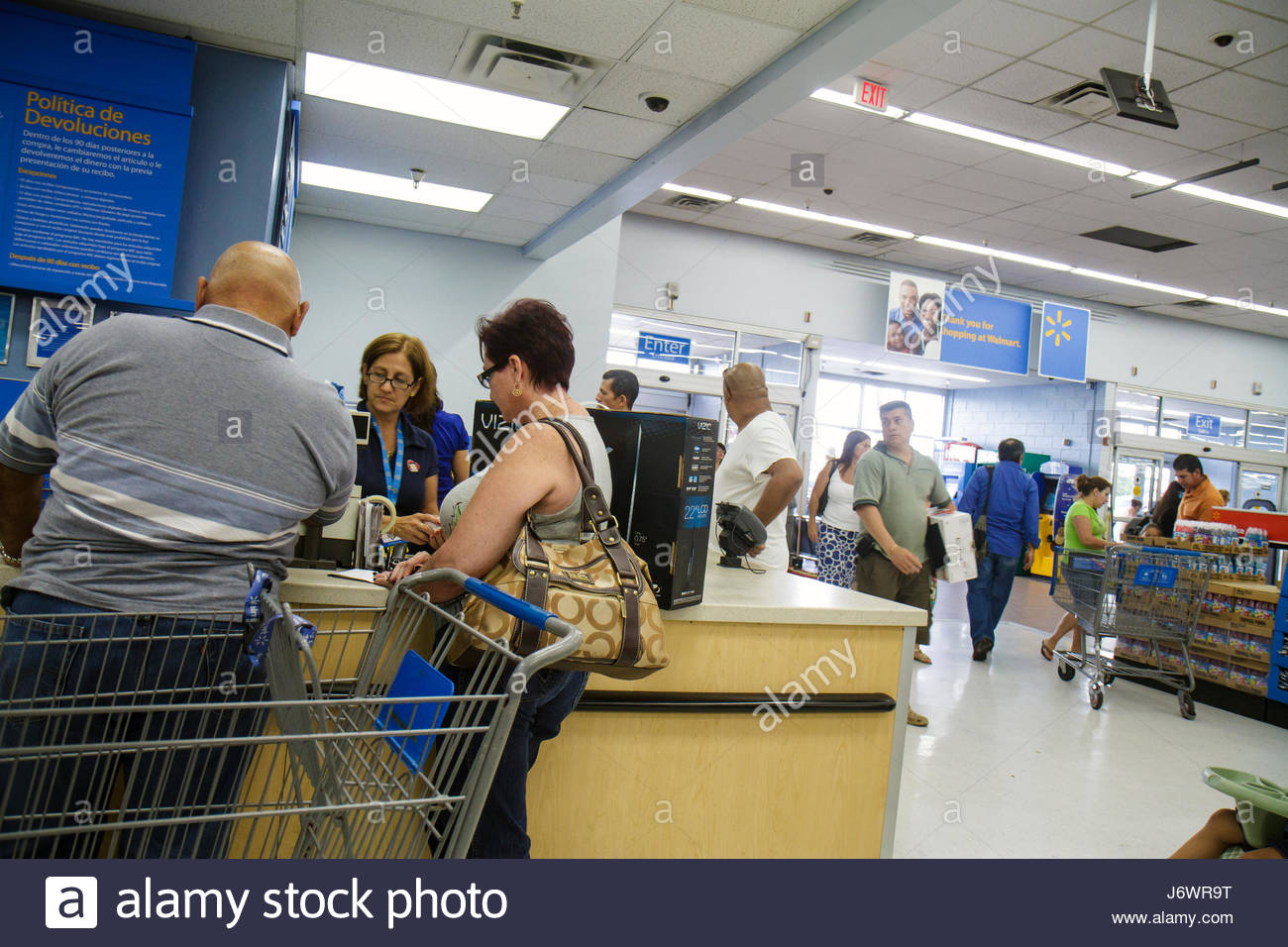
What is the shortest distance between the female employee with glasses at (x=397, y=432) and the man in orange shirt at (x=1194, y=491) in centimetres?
679

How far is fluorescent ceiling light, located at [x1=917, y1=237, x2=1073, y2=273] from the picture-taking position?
9031mm

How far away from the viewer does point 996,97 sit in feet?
18.4

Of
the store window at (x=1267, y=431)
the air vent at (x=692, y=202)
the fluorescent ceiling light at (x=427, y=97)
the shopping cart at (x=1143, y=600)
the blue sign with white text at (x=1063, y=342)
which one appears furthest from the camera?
the store window at (x=1267, y=431)

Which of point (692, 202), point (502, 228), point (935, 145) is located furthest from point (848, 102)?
point (502, 228)

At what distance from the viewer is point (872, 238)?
9.18 metres

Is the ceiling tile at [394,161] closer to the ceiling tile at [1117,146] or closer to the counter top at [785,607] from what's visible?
the counter top at [785,607]

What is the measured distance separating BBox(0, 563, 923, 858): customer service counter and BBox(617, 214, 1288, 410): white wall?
7.20 meters

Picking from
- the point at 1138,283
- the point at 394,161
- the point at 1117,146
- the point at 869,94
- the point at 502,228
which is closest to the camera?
the point at 869,94

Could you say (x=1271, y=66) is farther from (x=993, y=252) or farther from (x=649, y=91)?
(x=993, y=252)

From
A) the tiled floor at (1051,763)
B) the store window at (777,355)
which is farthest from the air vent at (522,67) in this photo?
the store window at (777,355)

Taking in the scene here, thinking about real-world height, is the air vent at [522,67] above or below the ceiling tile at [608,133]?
below

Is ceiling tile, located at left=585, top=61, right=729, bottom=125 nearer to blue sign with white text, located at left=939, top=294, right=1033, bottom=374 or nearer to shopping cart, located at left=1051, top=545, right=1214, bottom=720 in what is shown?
shopping cart, located at left=1051, top=545, right=1214, bottom=720

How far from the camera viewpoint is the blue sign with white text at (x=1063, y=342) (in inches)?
379

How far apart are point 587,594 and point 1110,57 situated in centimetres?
527
